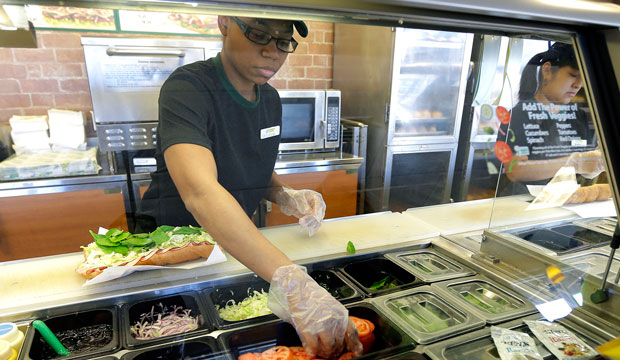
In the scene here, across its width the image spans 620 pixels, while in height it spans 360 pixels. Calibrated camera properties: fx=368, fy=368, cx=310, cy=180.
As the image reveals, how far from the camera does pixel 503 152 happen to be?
1.49 metres

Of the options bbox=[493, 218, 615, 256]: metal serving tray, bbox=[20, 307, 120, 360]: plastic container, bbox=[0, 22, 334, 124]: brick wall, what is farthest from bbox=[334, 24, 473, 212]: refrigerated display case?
bbox=[20, 307, 120, 360]: plastic container

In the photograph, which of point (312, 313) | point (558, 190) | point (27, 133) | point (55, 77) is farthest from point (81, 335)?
point (55, 77)

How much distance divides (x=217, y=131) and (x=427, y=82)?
2866 millimetres

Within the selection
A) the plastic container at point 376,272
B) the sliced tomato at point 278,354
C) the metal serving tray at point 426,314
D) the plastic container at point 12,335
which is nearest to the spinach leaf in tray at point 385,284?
the plastic container at point 376,272

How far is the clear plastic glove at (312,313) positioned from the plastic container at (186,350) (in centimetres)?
20

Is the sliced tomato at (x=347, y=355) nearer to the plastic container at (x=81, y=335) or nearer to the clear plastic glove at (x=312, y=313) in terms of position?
the clear plastic glove at (x=312, y=313)

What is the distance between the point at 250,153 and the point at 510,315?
1.19m

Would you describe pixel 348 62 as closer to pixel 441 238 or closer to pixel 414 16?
pixel 441 238

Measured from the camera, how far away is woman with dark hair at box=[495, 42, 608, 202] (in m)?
1.17

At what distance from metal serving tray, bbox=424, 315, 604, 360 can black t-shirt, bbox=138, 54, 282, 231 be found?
0.97 m

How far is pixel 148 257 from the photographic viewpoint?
4.08 ft

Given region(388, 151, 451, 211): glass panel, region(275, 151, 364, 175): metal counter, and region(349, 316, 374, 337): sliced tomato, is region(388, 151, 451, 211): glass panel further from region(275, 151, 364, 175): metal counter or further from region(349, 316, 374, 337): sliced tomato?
region(349, 316, 374, 337): sliced tomato

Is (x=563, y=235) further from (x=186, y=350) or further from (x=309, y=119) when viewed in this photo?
(x=309, y=119)

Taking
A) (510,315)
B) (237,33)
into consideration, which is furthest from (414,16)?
(510,315)
